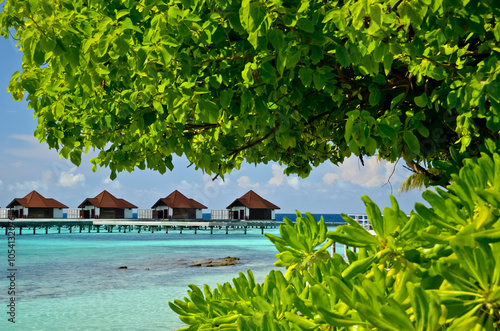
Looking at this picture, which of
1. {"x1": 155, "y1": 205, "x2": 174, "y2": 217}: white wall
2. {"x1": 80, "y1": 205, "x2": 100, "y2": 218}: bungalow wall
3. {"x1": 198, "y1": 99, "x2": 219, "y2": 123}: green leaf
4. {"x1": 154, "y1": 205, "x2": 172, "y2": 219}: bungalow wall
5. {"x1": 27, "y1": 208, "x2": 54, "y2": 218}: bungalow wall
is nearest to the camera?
{"x1": 198, "y1": 99, "x2": 219, "y2": 123}: green leaf

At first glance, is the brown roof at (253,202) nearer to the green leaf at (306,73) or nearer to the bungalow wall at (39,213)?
the bungalow wall at (39,213)

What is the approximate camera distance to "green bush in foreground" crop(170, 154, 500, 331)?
85 centimetres

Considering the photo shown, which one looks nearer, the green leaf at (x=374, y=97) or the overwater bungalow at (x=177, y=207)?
the green leaf at (x=374, y=97)

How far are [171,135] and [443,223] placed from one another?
14.1 ft

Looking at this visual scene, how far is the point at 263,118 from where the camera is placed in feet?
15.1

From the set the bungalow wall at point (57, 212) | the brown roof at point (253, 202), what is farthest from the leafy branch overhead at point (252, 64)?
the bungalow wall at point (57, 212)

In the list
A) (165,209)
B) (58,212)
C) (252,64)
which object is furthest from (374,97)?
(58,212)

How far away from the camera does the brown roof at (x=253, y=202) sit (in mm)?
68438

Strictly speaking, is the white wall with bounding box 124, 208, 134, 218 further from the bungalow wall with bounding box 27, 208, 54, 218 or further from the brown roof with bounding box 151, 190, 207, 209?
the bungalow wall with bounding box 27, 208, 54, 218

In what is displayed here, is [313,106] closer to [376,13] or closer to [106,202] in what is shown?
[376,13]

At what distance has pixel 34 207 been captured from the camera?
69.3 meters

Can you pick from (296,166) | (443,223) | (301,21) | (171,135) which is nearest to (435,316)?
(443,223)

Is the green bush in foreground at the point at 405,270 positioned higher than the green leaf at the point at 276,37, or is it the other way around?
the green leaf at the point at 276,37


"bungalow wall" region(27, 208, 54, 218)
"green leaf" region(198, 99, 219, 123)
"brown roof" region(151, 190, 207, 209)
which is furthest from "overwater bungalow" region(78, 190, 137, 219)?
"green leaf" region(198, 99, 219, 123)
